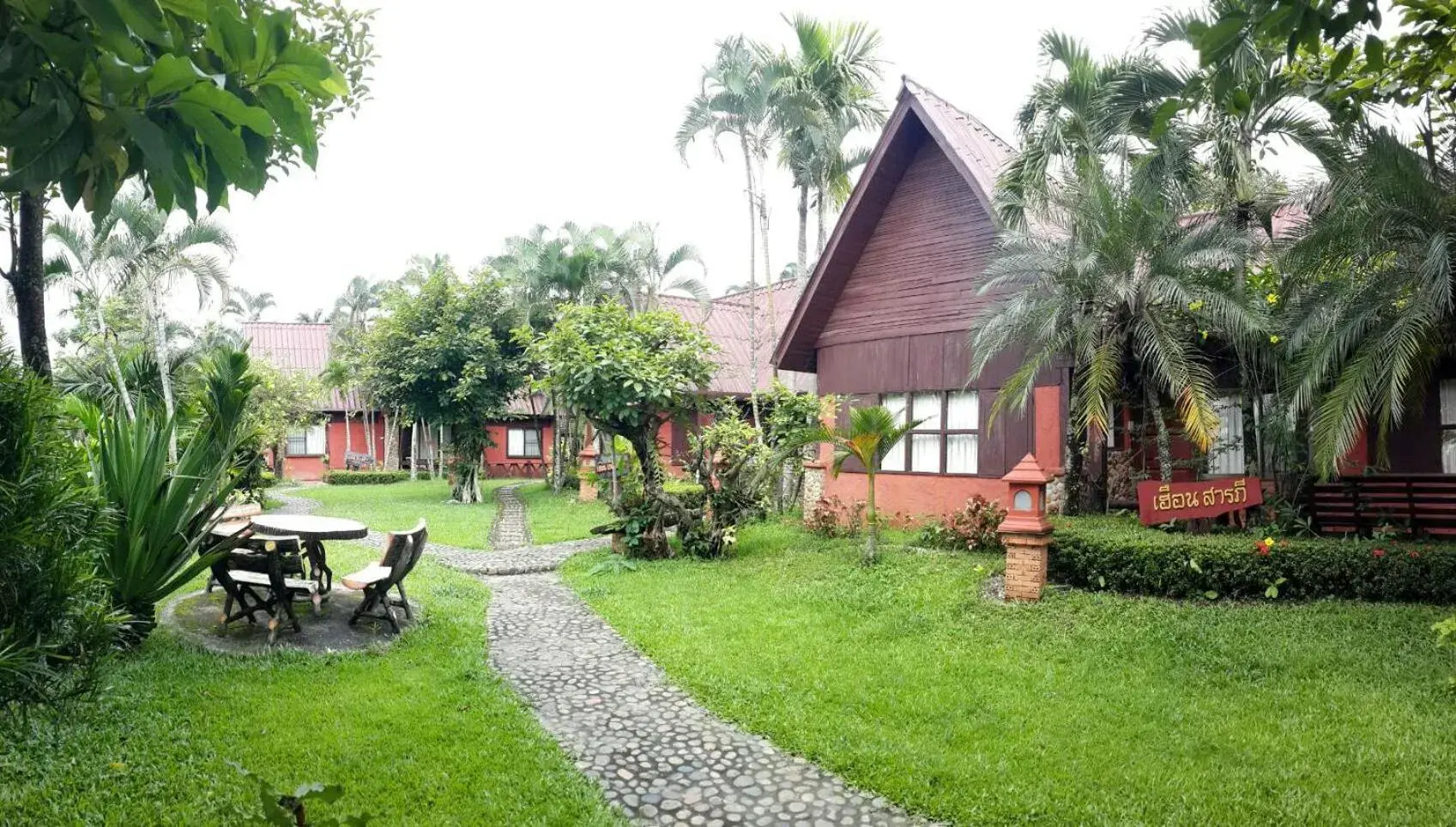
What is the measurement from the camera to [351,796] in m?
4.12

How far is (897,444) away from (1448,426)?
7560 mm

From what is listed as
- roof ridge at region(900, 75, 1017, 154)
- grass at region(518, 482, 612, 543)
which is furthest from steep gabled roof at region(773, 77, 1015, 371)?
grass at region(518, 482, 612, 543)

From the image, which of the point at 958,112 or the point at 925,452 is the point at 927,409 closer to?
the point at 925,452

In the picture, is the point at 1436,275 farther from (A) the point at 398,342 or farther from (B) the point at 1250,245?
(A) the point at 398,342

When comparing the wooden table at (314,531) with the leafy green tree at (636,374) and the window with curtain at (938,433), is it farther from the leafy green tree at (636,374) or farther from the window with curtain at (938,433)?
the window with curtain at (938,433)

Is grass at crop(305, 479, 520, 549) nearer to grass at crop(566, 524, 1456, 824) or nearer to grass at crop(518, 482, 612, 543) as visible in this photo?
grass at crop(518, 482, 612, 543)

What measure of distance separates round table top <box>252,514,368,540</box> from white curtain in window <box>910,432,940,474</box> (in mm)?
8898

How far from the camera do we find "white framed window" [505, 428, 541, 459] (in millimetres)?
32219

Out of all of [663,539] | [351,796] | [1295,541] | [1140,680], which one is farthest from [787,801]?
[663,539]

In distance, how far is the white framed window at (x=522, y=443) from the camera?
32.2 m

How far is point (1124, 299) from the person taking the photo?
9688mm

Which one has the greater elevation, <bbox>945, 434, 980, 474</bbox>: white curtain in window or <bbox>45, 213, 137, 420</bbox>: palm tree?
<bbox>45, 213, 137, 420</bbox>: palm tree

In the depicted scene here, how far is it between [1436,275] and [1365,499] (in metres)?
3.46

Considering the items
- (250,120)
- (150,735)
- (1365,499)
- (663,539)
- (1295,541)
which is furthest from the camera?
(663,539)
